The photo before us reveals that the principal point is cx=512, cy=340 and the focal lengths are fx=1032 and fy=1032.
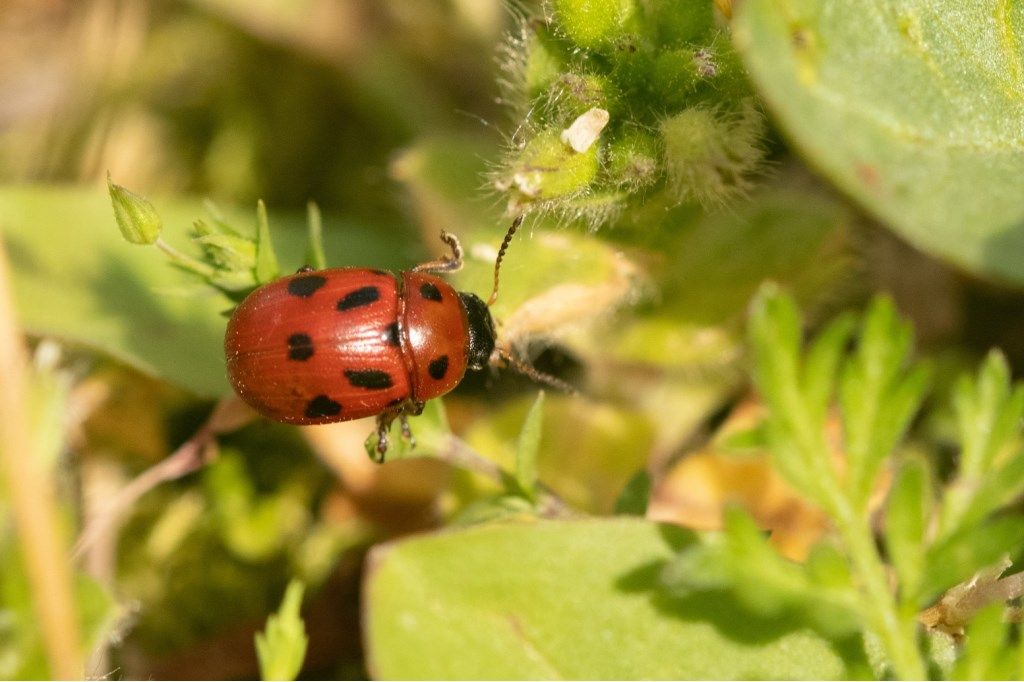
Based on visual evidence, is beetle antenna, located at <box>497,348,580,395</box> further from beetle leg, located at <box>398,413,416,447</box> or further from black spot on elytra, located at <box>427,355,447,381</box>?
beetle leg, located at <box>398,413,416,447</box>

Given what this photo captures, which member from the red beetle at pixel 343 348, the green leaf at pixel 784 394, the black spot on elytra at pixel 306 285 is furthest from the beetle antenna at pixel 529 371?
the green leaf at pixel 784 394

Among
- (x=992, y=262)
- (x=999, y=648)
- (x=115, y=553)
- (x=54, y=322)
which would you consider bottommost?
(x=115, y=553)

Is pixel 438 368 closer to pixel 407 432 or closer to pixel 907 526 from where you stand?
pixel 407 432

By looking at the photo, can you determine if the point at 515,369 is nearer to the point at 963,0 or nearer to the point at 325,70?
the point at 963,0

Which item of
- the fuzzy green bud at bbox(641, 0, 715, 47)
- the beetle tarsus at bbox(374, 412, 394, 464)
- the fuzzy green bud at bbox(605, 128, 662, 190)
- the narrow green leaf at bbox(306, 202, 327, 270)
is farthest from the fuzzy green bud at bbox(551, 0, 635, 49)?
the beetle tarsus at bbox(374, 412, 394, 464)

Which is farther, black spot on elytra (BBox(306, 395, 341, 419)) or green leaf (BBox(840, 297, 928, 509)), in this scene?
black spot on elytra (BBox(306, 395, 341, 419))

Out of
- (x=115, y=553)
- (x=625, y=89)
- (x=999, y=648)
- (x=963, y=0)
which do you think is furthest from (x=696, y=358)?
(x=115, y=553)

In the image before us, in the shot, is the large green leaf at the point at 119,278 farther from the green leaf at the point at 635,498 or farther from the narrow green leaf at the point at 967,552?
the narrow green leaf at the point at 967,552
